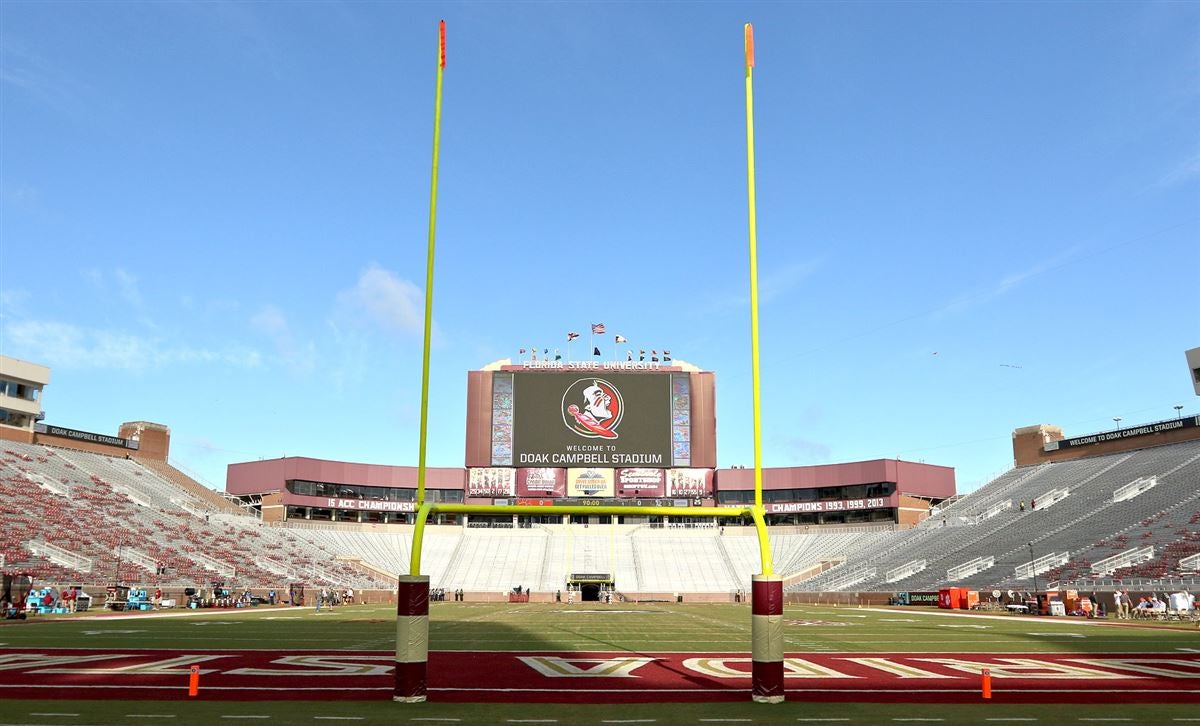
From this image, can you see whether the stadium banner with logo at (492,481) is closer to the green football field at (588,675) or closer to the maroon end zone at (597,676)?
the green football field at (588,675)

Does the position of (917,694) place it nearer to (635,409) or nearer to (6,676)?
(6,676)

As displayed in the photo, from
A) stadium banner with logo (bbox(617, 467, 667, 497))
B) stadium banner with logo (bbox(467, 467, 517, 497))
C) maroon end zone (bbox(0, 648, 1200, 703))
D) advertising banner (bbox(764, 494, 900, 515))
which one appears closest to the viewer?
maroon end zone (bbox(0, 648, 1200, 703))

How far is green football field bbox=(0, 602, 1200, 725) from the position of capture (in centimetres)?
1036

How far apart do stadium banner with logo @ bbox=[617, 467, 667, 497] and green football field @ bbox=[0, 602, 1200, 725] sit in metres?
41.8

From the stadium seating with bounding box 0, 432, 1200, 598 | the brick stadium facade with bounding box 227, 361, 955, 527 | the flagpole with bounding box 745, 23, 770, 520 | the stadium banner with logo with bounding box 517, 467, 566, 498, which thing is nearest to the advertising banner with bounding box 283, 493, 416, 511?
the brick stadium facade with bounding box 227, 361, 955, 527

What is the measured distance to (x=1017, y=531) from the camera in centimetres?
5881

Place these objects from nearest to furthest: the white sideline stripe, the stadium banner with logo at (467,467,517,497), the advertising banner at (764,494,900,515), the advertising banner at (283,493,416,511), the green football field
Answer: the green football field → the white sideline stripe → the stadium banner with logo at (467,467,517,497) → the advertising banner at (764,494,900,515) → the advertising banner at (283,493,416,511)

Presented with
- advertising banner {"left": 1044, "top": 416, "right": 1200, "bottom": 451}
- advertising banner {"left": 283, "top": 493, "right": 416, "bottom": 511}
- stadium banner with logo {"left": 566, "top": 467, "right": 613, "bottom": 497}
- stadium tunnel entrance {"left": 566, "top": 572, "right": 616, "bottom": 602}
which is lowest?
stadium tunnel entrance {"left": 566, "top": 572, "right": 616, "bottom": 602}

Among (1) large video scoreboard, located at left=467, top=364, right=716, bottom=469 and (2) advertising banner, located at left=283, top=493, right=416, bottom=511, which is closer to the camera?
(1) large video scoreboard, located at left=467, top=364, right=716, bottom=469

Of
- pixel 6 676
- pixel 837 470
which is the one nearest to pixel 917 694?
pixel 6 676

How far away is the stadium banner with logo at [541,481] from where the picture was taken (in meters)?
68.9

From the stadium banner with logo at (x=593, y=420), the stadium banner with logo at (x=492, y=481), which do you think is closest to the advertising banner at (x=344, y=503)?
the stadium banner with logo at (x=492, y=481)

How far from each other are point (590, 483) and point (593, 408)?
20.9 ft

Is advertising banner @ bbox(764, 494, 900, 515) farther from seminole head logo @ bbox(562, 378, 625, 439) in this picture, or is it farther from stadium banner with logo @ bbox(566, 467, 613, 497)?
seminole head logo @ bbox(562, 378, 625, 439)
